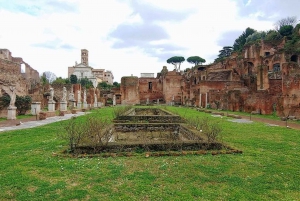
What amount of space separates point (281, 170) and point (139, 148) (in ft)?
11.7

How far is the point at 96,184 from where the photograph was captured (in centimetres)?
408

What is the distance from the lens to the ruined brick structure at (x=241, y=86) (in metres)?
19.0

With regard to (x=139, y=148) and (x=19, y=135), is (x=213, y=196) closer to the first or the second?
(x=139, y=148)

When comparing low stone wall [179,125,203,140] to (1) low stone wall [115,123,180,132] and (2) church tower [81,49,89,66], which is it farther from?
(2) church tower [81,49,89,66]

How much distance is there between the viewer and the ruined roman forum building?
98.3m

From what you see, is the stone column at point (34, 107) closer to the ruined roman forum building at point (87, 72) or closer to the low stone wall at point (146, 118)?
the low stone wall at point (146, 118)

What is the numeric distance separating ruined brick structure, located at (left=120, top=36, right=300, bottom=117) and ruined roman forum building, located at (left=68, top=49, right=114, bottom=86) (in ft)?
141

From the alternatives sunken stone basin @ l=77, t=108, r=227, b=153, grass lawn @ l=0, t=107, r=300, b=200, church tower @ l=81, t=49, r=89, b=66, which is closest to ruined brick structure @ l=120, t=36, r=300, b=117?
sunken stone basin @ l=77, t=108, r=227, b=153

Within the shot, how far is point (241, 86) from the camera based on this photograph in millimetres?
38469

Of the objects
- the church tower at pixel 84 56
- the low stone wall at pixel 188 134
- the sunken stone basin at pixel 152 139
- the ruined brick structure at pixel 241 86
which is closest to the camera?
the sunken stone basin at pixel 152 139

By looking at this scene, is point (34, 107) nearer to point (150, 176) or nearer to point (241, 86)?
point (150, 176)

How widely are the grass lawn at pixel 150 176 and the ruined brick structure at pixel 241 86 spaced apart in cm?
1471

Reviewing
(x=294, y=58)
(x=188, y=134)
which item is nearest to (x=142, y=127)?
(x=188, y=134)

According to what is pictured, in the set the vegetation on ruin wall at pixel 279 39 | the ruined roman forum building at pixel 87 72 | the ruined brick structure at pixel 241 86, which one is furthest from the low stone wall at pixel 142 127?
the ruined roman forum building at pixel 87 72
